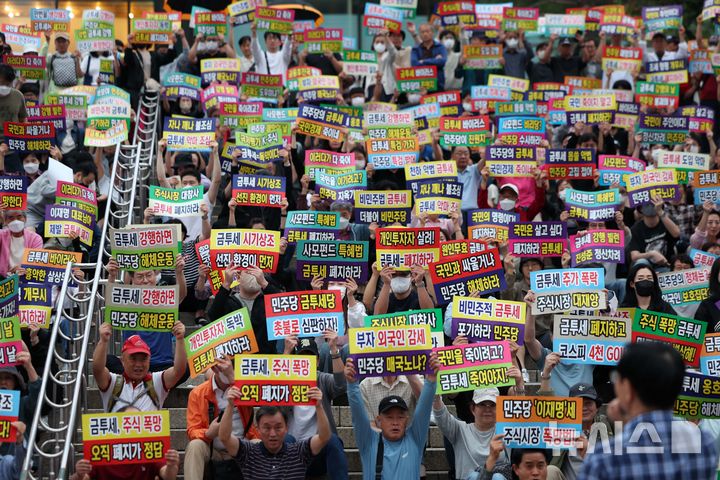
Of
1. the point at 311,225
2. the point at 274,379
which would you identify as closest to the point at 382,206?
the point at 311,225

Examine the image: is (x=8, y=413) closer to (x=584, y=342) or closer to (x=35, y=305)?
(x=35, y=305)

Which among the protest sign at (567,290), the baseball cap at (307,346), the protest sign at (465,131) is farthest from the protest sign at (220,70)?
the protest sign at (567,290)

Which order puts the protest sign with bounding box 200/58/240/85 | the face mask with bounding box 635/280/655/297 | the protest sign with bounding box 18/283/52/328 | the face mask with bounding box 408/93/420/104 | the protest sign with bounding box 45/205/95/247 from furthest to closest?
the face mask with bounding box 408/93/420/104 → the protest sign with bounding box 200/58/240/85 → the protest sign with bounding box 45/205/95/247 → the face mask with bounding box 635/280/655/297 → the protest sign with bounding box 18/283/52/328

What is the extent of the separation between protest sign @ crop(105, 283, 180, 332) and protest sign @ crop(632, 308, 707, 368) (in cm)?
377

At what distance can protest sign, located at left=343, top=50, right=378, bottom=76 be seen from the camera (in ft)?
64.4

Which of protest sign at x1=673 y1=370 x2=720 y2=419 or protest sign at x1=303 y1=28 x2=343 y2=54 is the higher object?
protest sign at x1=303 y1=28 x2=343 y2=54

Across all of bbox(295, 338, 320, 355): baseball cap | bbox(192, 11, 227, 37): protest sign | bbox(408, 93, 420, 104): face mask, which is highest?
bbox(192, 11, 227, 37): protest sign

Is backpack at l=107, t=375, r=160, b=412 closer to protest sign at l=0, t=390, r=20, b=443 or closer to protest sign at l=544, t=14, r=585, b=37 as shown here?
protest sign at l=0, t=390, r=20, b=443

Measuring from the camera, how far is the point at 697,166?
622 inches

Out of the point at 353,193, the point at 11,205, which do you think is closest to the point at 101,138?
the point at 11,205

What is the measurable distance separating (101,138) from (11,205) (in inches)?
110

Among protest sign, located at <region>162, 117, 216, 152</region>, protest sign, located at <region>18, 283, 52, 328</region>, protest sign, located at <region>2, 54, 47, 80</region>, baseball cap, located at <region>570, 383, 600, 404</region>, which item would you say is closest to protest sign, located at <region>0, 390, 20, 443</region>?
protest sign, located at <region>18, 283, 52, 328</region>

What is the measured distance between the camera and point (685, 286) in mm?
12414

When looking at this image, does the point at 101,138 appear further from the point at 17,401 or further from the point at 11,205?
the point at 17,401
